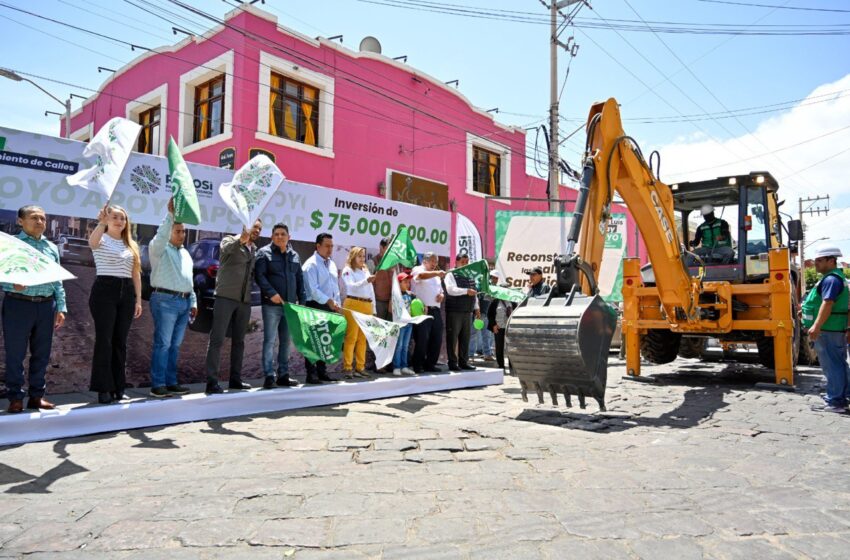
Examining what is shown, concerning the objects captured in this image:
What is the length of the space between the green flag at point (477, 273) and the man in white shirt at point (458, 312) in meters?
0.06

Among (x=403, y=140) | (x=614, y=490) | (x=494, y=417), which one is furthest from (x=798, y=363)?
(x=403, y=140)

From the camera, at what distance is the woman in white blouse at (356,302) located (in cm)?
707

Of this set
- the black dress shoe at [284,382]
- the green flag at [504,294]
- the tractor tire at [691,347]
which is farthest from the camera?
the tractor tire at [691,347]

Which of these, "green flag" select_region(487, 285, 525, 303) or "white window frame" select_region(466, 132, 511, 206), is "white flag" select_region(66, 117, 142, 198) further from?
"white window frame" select_region(466, 132, 511, 206)

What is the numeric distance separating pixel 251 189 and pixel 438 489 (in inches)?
166

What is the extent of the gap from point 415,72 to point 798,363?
39.5ft

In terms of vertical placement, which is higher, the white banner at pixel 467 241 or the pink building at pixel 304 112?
the pink building at pixel 304 112

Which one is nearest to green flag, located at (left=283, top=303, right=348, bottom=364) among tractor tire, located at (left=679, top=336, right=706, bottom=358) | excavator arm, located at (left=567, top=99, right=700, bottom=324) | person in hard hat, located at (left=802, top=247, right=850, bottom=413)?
excavator arm, located at (left=567, top=99, right=700, bottom=324)

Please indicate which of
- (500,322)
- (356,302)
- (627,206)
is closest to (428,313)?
(356,302)

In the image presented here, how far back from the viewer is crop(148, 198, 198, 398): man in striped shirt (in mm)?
5297

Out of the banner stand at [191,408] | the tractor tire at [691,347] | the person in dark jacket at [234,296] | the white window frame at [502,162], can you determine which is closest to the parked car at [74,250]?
the person in dark jacket at [234,296]

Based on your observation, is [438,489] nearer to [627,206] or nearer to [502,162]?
[627,206]

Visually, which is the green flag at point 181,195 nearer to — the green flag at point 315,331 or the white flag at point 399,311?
the green flag at point 315,331

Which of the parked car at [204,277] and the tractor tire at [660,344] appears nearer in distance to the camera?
the parked car at [204,277]
